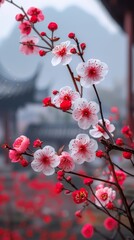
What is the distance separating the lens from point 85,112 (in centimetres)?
64

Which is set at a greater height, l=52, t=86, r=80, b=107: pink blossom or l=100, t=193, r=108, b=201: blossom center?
l=52, t=86, r=80, b=107: pink blossom

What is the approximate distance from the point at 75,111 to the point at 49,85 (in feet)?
19.7

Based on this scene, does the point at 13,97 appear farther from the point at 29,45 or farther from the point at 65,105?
the point at 65,105

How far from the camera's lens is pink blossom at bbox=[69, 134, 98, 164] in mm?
679

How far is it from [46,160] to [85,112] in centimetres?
11

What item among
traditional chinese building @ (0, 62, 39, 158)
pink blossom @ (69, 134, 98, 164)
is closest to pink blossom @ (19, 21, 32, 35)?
pink blossom @ (69, 134, 98, 164)

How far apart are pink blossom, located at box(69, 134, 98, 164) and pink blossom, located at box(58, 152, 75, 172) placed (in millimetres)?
11

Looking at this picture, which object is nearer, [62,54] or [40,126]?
[62,54]

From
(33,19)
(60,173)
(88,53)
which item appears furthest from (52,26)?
(88,53)

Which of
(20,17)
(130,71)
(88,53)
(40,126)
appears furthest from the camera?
(88,53)

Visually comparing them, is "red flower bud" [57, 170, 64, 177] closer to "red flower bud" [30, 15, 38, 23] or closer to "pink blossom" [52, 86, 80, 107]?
"pink blossom" [52, 86, 80, 107]

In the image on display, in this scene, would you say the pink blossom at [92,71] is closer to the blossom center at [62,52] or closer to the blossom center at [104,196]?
the blossom center at [62,52]

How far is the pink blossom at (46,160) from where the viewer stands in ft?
2.19

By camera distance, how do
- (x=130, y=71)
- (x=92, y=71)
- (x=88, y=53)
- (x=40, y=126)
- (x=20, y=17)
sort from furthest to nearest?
(x=88, y=53) < (x=40, y=126) < (x=130, y=71) < (x=20, y=17) < (x=92, y=71)
